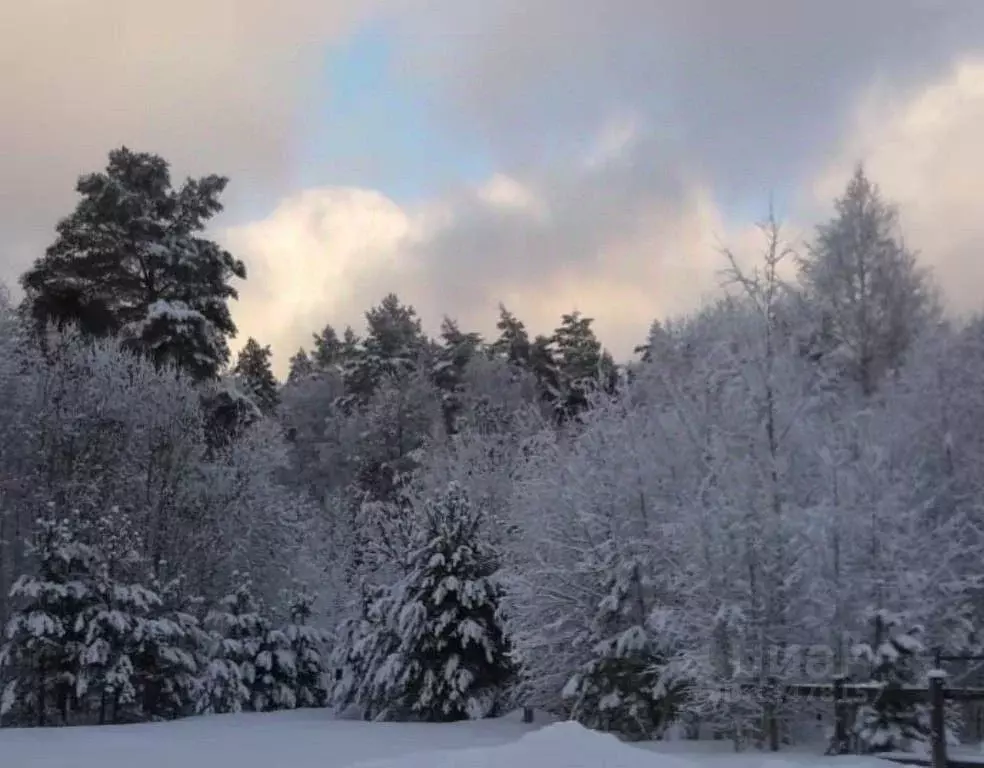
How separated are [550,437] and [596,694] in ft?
19.3

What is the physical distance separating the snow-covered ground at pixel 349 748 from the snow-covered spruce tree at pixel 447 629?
1.28 meters

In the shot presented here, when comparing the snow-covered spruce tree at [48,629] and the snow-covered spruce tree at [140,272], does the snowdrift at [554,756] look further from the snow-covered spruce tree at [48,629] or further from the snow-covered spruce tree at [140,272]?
the snow-covered spruce tree at [140,272]

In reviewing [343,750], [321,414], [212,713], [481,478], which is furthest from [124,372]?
[321,414]

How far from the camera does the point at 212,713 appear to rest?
69.3 feet

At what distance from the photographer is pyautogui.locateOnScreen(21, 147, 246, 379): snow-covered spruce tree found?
27938 mm

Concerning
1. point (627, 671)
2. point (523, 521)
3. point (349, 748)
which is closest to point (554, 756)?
point (349, 748)

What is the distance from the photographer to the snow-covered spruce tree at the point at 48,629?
59.6ft

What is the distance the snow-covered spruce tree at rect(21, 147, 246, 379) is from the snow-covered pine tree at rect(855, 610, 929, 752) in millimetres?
20538

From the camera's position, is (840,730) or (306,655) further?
(306,655)

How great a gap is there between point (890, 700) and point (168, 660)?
1420cm

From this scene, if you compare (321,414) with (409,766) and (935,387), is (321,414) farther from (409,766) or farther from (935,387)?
(409,766)

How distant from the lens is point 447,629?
63.7 ft

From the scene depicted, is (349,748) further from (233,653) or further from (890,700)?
(233,653)

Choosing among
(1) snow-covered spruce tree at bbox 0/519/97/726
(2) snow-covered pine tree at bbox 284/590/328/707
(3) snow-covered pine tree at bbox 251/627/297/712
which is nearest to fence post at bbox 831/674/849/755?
(1) snow-covered spruce tree at bbox 0/519/97/726
